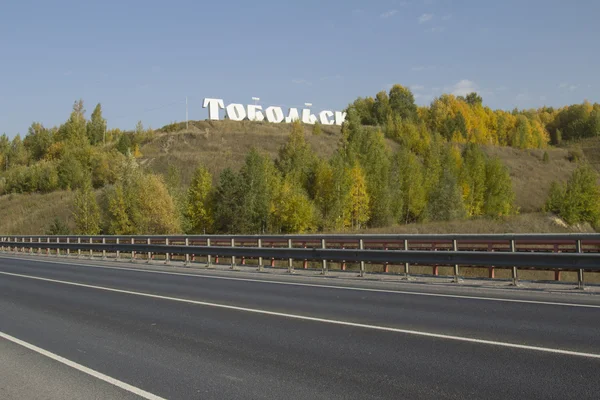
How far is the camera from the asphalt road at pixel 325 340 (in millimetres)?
5871

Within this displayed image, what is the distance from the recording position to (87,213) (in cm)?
6481

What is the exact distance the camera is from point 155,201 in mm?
55375

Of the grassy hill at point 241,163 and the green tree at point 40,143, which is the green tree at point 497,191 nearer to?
the grassy hill at point 241,163

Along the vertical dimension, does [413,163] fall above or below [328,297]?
above

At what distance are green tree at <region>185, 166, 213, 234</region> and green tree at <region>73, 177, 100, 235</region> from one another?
10528 millimetres

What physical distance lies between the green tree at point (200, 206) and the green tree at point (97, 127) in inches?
2992

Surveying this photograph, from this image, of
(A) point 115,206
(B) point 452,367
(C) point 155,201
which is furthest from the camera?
(A) point 115,206

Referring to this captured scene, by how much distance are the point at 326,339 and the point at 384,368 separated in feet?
5.73

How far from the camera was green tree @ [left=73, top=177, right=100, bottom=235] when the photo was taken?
212 ft

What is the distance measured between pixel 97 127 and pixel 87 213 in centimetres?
Answer: 7475

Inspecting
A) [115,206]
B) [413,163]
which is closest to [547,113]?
[413,163]

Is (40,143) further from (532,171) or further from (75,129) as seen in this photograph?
(532,171)

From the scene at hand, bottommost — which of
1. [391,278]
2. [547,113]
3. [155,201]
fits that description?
[391,278]

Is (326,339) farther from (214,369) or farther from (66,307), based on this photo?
(66,307)
